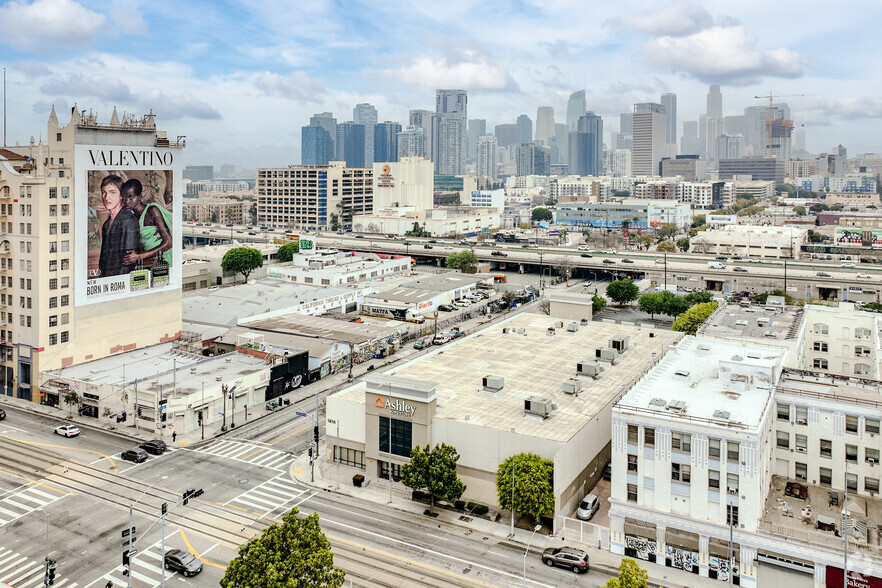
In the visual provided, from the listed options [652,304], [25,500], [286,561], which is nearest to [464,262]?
[652,304]

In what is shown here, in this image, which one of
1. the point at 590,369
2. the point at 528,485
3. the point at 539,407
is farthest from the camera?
the point at 590,369

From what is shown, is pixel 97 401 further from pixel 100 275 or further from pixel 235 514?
pixel 235 514

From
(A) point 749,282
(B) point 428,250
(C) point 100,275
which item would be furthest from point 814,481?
(B) point 428,250

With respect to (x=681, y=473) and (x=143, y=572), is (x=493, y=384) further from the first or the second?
(x=143, y=572)

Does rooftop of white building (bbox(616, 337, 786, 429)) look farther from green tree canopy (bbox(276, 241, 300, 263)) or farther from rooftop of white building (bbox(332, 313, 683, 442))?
green tree canopy (bbox(276, 241, 300, 263))

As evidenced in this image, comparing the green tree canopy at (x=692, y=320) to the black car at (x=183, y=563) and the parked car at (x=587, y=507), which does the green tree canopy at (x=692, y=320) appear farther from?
the black car at (x=183, y=563)

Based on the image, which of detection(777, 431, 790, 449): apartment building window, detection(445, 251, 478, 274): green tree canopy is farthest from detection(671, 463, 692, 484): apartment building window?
detection(445, 251, 478, 274): green tree canopy
